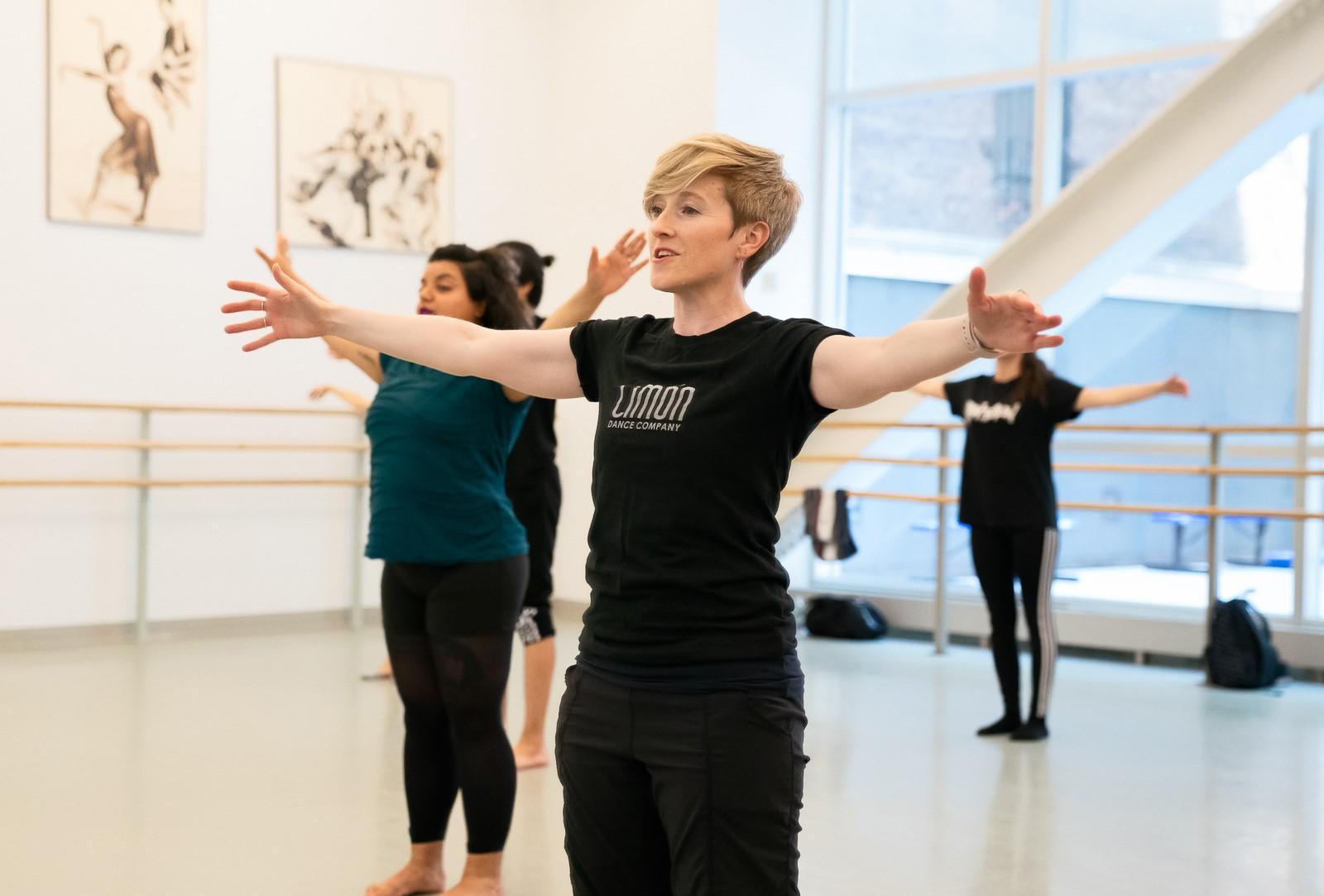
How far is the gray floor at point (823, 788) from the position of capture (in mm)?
3168

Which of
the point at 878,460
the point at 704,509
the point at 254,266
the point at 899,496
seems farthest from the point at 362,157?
the point at 704,509

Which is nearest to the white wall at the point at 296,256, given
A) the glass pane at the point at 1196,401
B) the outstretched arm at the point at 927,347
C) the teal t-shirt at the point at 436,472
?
the glass pane at the point at 1196,401

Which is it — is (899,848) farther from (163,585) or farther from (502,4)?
(502,4)

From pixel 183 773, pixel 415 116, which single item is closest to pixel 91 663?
pixel 183 773

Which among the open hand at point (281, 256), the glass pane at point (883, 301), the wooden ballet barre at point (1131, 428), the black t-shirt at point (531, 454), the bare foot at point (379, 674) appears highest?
the glass pane at point (883, 301)

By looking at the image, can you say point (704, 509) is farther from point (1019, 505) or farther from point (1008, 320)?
point (1019, 505)

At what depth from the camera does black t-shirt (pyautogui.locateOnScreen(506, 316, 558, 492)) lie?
4.02 meters

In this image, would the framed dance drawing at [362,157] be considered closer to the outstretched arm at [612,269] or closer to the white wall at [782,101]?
the white wall at [782,101]

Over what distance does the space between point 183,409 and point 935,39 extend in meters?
4.22

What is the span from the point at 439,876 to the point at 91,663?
348 centimetres

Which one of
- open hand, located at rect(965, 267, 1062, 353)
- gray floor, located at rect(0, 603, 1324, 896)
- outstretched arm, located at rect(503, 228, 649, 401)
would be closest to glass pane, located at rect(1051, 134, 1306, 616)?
gray floor, located at rect(0, 603, 1324, 896)

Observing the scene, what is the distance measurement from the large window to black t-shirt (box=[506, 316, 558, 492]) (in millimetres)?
3355

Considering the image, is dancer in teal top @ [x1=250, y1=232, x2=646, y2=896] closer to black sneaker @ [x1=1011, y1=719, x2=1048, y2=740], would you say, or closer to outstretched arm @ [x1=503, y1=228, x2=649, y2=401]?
outstretched arm @ [x1=503, y1=228, x2=649, y2=401]

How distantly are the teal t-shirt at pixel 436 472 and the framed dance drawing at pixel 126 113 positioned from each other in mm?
4335
